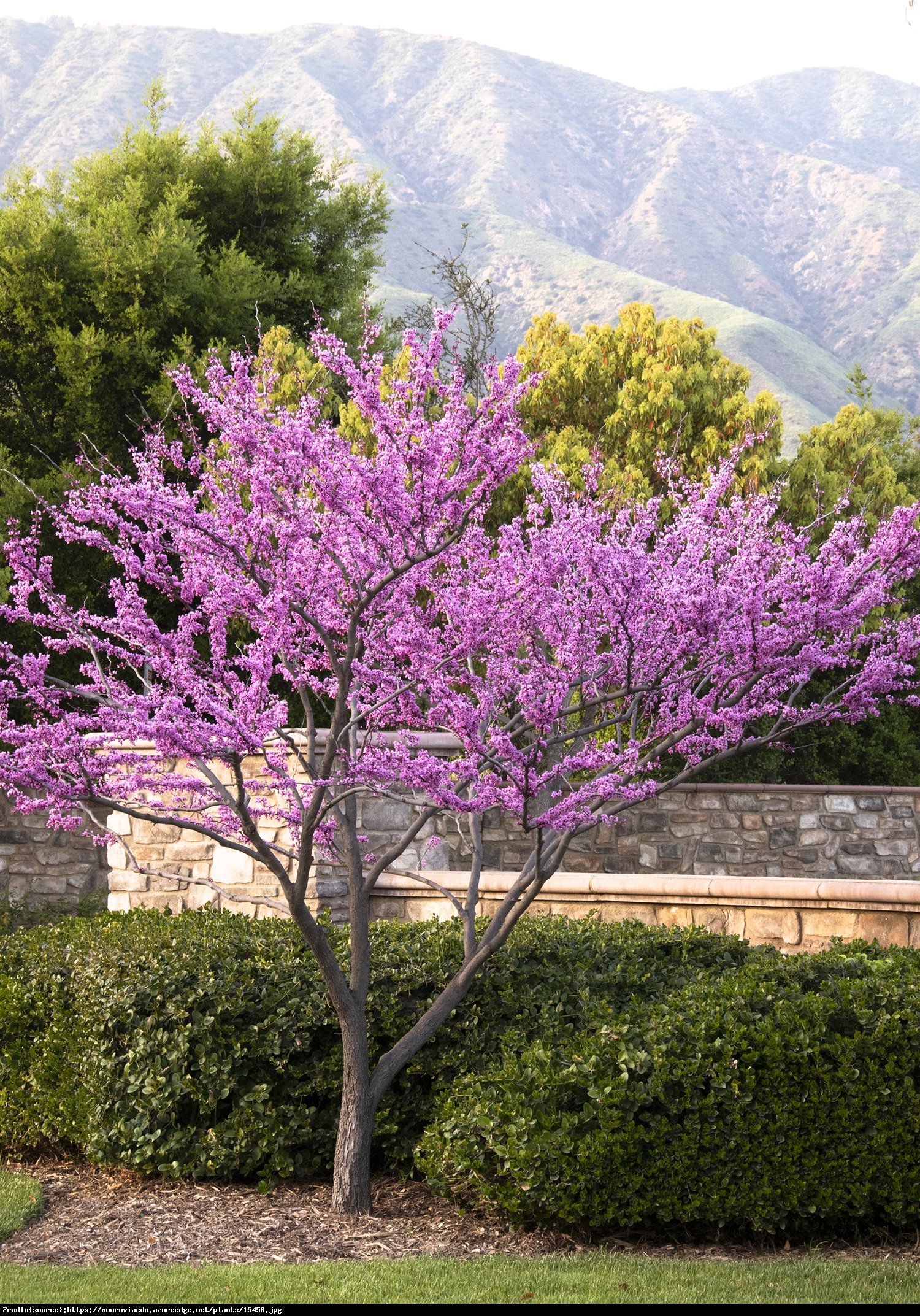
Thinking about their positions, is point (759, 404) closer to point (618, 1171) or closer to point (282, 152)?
point (282, 152)

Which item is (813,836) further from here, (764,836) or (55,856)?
(55,856)

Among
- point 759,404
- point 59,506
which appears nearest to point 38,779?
point 59,506

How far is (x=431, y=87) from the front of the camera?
4921 inches

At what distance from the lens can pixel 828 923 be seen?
23.0 ft

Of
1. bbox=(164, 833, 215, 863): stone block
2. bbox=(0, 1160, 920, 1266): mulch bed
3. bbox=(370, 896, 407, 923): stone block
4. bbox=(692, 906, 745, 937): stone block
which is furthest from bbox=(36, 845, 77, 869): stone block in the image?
bbox=(692, 906, 745, 937): stone block

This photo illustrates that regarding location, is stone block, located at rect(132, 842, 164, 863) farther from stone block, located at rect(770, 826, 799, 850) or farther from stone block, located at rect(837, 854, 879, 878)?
stone block, located at rect(837, 854, 879, 878)

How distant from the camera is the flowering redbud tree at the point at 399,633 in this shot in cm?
502

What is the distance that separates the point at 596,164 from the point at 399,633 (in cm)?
12089

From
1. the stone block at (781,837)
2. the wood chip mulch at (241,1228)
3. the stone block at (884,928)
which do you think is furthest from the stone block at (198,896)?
the stone block at (781,837)

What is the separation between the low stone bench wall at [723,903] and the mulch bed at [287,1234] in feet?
6.33

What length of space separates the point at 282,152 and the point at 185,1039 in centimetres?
1298

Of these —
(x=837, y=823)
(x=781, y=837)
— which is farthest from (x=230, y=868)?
A: (x=837, y=823)

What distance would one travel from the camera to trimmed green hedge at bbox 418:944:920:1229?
5.04 metres

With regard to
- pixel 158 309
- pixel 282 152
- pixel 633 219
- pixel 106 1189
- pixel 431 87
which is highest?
pixel 431 87
